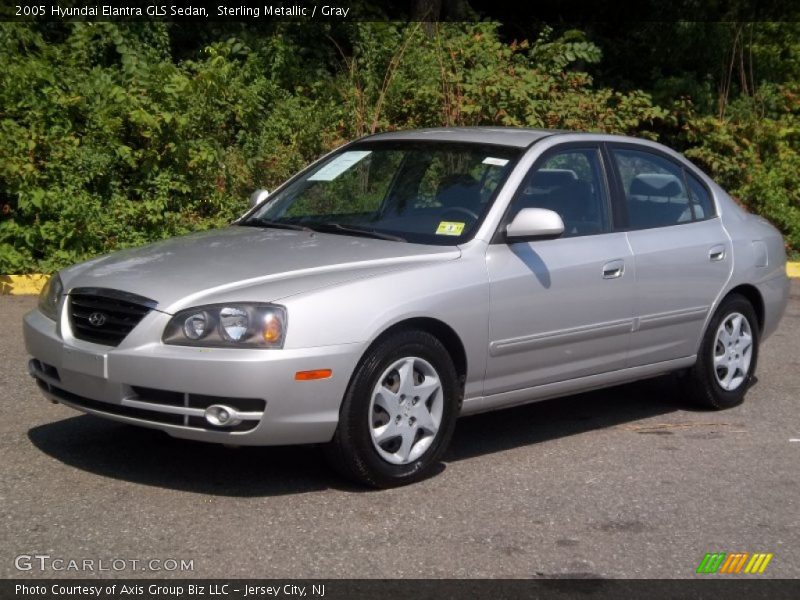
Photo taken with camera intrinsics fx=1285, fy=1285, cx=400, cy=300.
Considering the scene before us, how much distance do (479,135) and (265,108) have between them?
8.06 m

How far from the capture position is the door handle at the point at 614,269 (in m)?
6.60

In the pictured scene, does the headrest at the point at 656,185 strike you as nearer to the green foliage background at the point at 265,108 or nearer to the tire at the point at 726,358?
the tire at the point at 726,358

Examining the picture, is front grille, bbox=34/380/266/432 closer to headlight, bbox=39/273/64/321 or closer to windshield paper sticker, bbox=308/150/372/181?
headlight, bbox=39/273/64/321

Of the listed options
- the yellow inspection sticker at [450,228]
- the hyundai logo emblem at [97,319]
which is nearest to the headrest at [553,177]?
the yellow inspection sticker at [450,228]

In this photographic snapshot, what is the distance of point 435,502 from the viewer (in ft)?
18.1

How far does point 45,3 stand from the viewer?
49.5ft

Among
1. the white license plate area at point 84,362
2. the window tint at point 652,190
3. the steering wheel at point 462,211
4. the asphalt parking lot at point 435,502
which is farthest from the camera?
the window tint at point 652,190

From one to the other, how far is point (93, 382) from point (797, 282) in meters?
9.42

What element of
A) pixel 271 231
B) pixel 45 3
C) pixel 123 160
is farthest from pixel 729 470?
pixel 45 3

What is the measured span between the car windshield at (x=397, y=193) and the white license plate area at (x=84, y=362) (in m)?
1.45

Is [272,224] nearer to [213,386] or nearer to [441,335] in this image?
[441,335]

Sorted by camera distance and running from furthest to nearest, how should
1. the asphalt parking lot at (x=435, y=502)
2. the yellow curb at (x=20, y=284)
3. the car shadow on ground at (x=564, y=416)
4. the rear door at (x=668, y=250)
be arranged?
1. the yellow curb at (x=20, y=284)
2. the rear door at (x=668, y=250)
3. the car shadow on ground at (x=564, y=416)
4. the asphalt parking lot at (x=435, y=502)

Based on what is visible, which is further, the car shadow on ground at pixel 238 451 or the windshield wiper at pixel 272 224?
the windshield wiper at pixel 272 224

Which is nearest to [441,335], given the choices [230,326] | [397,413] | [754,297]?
[397,413]
